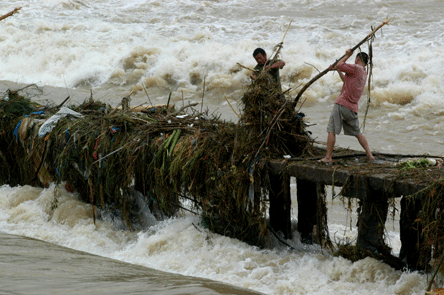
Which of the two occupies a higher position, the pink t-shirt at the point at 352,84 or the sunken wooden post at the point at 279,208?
the pink t-shirt at the point at 352,84

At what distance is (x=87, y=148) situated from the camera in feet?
23.2

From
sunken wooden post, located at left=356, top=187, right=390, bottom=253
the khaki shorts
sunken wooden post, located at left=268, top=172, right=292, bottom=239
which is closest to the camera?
sunken wooden post, located at left=356, top=187, right=390, bottom=253

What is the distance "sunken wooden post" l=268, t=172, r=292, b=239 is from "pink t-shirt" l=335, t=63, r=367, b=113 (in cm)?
109

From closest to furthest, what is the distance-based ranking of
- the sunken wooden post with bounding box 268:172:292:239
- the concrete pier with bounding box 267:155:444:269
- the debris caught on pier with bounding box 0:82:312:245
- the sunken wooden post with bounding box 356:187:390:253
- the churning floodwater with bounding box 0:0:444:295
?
the concrete pier with bounding box 267:155:444:269
the sunken wooden post with bounding box 356:187:390:253
the churning floodwater with bounding box 0:0:444:295
the debris caught on pier with bounding box 0:82:312:245
the sunken wooden post with bounding box 268:172:292:239

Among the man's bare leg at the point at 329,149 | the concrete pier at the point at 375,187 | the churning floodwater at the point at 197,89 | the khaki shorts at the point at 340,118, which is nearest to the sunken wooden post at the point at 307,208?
the churning floodwater at the point at 197,89

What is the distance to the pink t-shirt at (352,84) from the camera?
5336mm

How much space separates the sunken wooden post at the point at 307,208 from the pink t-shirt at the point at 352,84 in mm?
1103

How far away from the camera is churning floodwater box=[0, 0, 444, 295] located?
5.11m

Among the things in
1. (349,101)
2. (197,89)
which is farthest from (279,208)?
(197,89)

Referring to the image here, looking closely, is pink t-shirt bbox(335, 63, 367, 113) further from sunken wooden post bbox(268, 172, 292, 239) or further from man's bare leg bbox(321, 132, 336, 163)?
sunken wooden post bbox(268, 172, 292, 239)

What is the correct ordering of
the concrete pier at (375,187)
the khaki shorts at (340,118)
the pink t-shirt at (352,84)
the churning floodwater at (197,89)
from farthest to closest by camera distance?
the khaki shorts at (340,118)
the pink t-shirt at (352,84)
the churning floodwater at (197,89)
the concrete pier at (375,187)

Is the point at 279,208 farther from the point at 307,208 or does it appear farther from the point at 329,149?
the point at 329,149

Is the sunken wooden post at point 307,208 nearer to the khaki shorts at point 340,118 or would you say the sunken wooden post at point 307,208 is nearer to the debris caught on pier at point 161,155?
the debris caught on pier at point 161,155

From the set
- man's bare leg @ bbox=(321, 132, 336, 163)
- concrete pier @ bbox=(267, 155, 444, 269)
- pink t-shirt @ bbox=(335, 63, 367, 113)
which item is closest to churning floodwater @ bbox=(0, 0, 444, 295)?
concrete pier @ bbox=(267, 155, 444, 269)
